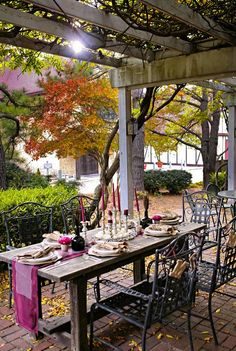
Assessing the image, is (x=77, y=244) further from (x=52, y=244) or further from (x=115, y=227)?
(x=115, y=227)

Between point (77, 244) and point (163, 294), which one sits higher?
point (77, 244)

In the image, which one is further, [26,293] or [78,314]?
[26,293]

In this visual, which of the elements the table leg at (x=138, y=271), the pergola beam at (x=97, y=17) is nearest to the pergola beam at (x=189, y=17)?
the pergola beam at (x=97, y=17)

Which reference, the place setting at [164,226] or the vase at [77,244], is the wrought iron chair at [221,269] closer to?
the place setting at [164,226]

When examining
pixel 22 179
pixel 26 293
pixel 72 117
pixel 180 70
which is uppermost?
pixel 180 70

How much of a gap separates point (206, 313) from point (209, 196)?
7.77 feet

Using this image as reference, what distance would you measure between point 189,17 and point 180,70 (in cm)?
143

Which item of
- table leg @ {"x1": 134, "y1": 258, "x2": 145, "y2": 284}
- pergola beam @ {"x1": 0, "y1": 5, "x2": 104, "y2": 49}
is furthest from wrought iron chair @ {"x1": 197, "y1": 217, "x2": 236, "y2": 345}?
pergola beam @ {"x1": 0, "y1": 5, "x2": 104, "y2": 49}

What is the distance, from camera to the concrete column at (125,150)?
210 inches

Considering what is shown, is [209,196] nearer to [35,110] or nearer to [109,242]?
[109,242]

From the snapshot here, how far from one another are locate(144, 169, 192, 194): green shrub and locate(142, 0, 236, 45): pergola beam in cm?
727

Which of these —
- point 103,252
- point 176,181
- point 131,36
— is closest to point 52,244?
point 103,252

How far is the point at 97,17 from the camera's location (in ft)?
10.8

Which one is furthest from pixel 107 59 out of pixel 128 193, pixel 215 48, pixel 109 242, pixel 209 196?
pixel 109 242
